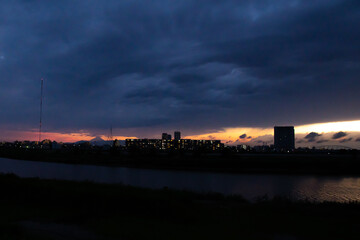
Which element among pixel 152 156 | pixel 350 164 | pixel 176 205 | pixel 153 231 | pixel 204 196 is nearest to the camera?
pixel 153 231

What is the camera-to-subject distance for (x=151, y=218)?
12891 millimetres

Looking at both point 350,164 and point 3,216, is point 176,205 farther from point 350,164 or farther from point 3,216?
point 350,164

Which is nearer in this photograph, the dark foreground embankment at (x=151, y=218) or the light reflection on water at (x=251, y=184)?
the dark foreground embankment at (x=151, y=218)

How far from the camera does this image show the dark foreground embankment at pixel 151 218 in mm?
10492

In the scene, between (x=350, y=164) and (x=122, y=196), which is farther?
(x=350, y=164)

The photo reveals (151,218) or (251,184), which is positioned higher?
(151,218)

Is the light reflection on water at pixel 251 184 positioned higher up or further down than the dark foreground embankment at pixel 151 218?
further down

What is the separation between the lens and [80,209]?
14570 mm

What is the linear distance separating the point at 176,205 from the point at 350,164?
71343 millimetres

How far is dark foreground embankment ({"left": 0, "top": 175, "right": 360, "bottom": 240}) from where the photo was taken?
10492 mm

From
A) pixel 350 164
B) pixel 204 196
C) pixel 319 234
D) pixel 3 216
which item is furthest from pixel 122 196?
pixel 350 164

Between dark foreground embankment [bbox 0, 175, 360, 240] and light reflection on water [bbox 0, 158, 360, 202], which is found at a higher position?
dark foreground embankment [bbox 0, 175, 360, 240]

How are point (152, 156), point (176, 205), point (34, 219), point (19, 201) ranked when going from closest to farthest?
point (34, 219) → point (176, 205) → point (19, 201) → point (152, 156)

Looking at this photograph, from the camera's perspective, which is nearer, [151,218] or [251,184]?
[151,218]
